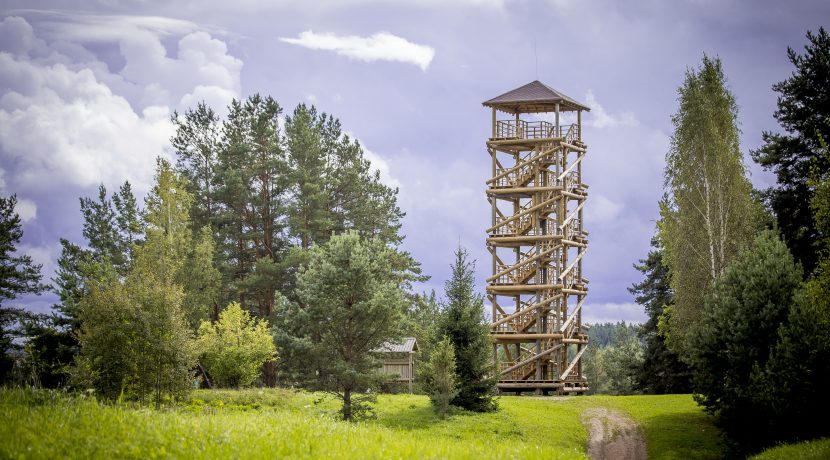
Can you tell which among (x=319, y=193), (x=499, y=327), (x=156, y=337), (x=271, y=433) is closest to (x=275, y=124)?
(x=319, y=193)

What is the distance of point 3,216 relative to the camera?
5006 centimetres

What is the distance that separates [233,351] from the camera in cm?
3694

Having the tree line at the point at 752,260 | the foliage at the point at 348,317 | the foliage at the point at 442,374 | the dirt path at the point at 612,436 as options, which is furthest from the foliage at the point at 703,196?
the foliage at the point at 348,317

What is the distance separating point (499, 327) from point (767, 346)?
2160 cm

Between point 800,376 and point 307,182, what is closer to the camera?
point 800,376

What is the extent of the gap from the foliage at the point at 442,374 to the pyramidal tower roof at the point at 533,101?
22.9 meters

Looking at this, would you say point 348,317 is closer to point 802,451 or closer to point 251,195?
point 802,451

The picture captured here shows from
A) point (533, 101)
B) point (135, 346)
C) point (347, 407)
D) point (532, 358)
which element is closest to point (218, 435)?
point (135, 346)

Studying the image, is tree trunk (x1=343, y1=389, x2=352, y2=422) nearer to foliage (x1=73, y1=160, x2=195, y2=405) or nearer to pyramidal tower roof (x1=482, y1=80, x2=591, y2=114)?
foliage (x1=73, y1=160, x2=195, y2=405)

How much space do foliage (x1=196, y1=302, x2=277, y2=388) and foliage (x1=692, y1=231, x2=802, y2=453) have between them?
20315 mm

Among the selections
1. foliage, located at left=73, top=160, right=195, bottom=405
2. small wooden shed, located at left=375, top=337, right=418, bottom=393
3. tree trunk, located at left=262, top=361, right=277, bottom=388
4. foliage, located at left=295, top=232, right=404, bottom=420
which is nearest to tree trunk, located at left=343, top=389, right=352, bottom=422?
foliage, located at left=295, top=232, right=404, bottom=420

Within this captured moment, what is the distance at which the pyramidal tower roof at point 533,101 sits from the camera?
49969 mm

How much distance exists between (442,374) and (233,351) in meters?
11.2

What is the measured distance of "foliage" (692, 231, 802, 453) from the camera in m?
27.9
